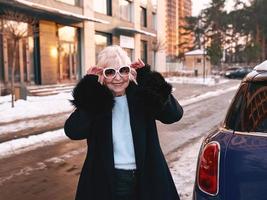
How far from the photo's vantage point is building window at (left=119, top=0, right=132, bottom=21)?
35.9m

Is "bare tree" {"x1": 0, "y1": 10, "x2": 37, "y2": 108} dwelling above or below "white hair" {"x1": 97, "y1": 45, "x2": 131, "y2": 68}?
above

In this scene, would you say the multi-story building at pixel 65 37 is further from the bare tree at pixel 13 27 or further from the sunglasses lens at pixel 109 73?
the sunglasses lens at pixel 109 73

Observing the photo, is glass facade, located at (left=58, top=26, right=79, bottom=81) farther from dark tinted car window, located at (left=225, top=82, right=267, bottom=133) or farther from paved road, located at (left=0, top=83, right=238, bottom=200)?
dark tinted car window, located at (left=225, top=82, right=267, bottom=133)

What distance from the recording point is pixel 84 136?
2807mm

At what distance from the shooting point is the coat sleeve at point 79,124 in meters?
2.75

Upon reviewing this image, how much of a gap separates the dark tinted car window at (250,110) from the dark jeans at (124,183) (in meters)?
0.72

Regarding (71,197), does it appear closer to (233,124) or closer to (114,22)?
(233,124)

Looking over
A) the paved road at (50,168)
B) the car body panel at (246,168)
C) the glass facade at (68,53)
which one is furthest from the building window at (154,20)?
the car body panel at (246,168)

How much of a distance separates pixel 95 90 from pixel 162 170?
0.70m

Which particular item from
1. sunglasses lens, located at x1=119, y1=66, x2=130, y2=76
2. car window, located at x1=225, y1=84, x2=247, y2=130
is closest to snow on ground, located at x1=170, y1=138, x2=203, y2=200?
car window, located at x1=225, y1=84, x2=247, y2=130

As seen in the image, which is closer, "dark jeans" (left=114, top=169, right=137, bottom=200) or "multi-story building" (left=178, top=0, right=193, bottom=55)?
"dark jeans" (left=114, top=169, right=137, bottom=200)

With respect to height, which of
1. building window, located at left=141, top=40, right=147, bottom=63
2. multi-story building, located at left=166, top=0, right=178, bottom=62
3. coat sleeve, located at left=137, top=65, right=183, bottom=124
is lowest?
coat sleeve, located at left=137, top=65, right=183, bottom=124

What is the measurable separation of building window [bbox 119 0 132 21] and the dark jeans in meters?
33.6

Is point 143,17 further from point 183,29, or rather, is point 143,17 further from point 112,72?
point 183,29
